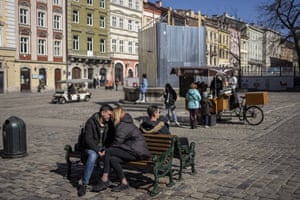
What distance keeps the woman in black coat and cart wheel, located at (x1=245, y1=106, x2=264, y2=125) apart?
923 cm

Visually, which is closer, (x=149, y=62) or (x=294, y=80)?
(x=149, y=62)

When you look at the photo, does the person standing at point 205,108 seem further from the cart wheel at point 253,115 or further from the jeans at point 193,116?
the cart wheel at point 253,115

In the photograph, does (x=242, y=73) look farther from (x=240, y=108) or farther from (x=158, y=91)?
(x=240, y=108)

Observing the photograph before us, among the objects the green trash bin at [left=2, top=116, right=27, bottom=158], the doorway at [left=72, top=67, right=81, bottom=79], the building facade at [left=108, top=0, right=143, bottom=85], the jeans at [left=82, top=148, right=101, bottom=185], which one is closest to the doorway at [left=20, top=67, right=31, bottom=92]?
the doorway at [left=72, top=67, right=81, bottom=79]

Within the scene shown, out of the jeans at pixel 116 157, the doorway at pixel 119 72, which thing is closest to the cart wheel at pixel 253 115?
the jeans at pixel 116 157

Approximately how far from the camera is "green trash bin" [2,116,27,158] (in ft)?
27.9

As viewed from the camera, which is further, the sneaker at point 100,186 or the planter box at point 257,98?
the planter box at point 257,98

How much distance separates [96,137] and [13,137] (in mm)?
3156

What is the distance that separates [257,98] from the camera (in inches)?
563

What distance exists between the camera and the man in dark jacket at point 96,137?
6.08m

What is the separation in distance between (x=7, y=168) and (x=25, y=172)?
0.57 m

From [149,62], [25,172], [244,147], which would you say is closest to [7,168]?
[25,172]

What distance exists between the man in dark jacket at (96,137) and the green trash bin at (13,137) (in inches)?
112

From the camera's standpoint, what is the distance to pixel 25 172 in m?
7.34
